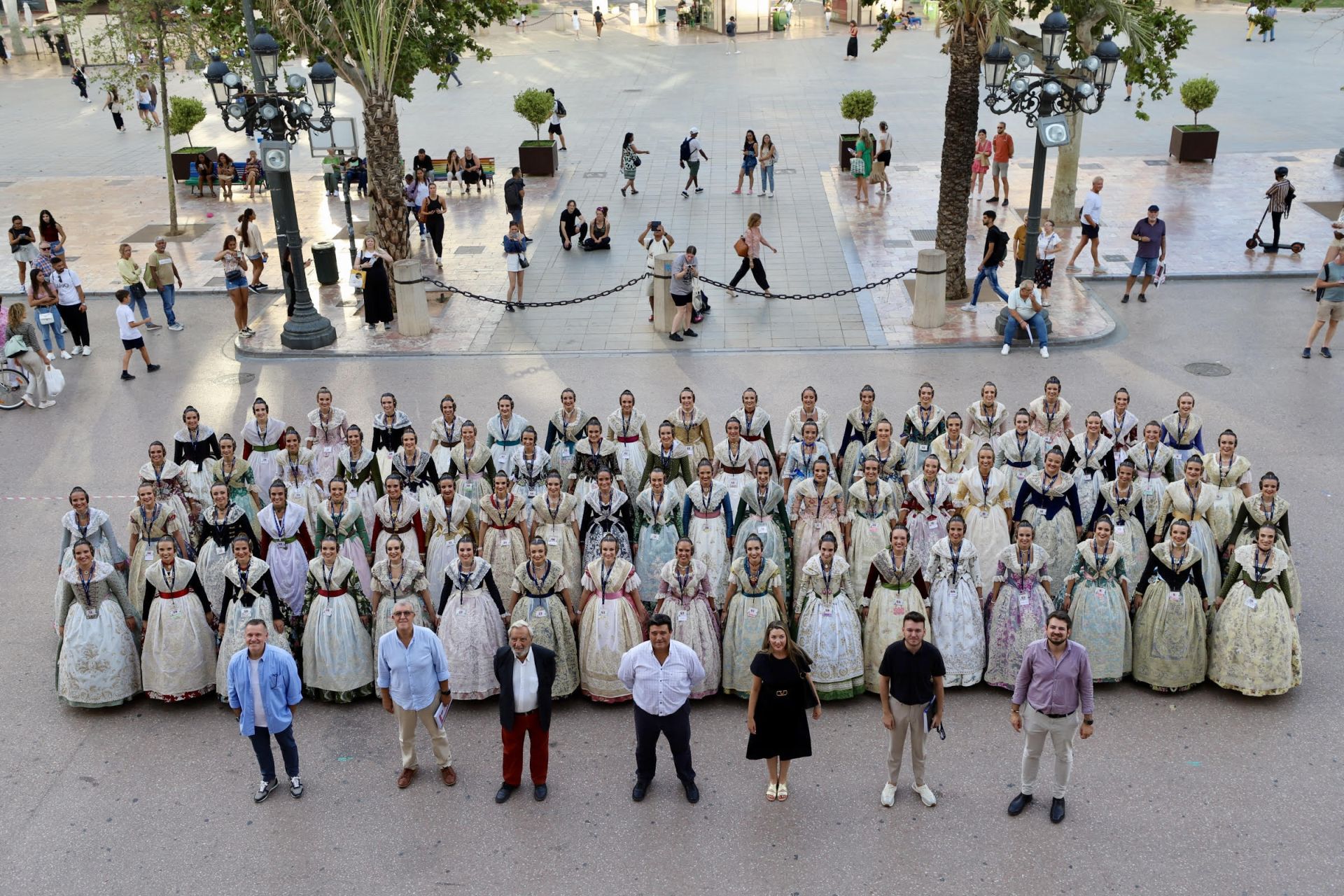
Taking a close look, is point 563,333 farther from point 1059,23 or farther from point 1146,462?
point 1146,462

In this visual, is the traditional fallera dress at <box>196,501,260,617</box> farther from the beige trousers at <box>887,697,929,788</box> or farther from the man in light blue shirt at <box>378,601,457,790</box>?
the beige trousers at <box>887,697,929,788</box>

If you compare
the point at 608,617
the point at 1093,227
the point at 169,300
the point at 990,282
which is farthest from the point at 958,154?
the point at 169,300

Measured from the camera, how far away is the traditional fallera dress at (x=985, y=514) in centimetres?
1057

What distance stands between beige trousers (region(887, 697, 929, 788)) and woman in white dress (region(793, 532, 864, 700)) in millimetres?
1012

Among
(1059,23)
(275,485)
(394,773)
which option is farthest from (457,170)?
(394,773)

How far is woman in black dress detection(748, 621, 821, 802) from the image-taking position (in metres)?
8.02

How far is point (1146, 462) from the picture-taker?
1077 cm

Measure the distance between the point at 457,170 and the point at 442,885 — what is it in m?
23.4

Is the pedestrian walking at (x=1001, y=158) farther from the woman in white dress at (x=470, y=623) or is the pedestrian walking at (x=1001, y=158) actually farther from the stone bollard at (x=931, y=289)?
the woman in white dress at (x=470, y=623)

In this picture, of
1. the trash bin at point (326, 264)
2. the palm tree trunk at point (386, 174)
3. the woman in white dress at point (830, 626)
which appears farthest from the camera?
the trash bin at point (326, 264)

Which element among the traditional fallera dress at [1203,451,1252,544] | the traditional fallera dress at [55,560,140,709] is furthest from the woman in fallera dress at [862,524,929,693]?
the traditional fallera dress at [55,560,140,709]

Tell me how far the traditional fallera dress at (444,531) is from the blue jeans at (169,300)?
10734 millimetres

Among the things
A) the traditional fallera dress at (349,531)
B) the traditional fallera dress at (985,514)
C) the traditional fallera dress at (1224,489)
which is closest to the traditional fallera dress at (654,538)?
the traditional fallera dress at (349,531)

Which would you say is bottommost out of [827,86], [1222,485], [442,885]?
[442,885]
